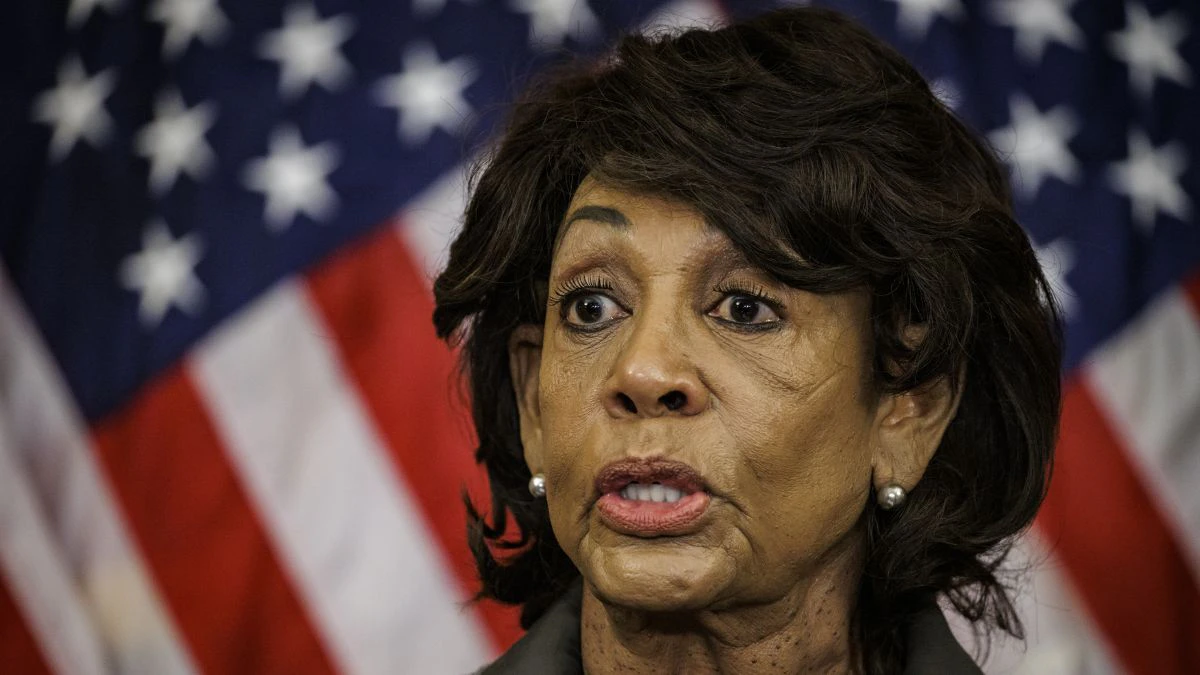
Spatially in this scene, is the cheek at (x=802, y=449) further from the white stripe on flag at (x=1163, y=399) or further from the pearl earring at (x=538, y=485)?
the white stripe on flag at (x=1163, y=399)

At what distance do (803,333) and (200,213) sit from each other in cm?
207

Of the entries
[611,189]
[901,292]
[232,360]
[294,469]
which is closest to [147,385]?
[232,360]

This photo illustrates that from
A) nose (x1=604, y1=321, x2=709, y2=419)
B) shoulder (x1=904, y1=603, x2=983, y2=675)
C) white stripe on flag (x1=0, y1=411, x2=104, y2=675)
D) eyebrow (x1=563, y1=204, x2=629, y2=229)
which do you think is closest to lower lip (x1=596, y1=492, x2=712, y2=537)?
nose (x1=604, y1=321, x2=709, y2=419)

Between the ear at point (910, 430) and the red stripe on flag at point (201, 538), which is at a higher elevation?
the red stripe on flag at point (201, 538)

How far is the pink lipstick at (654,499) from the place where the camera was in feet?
5.38

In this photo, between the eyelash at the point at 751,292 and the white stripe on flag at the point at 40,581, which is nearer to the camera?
the eyelash at the point at 751,292

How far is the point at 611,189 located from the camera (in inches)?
70.7

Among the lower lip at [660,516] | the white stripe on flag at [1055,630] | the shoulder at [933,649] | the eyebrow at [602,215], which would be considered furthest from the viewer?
the white stripe on flag at [1055,630]

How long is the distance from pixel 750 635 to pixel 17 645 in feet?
6.86

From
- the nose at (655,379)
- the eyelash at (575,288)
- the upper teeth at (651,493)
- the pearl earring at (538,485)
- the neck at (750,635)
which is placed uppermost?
the eyelash at (575,288)

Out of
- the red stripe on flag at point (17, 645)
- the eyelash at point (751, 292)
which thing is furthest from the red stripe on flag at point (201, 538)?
the eyelash at point (751, 292)

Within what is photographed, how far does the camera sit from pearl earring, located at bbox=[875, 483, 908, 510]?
1836 millimetres

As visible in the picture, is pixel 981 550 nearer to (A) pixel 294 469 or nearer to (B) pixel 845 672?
(B) pixel 845 672

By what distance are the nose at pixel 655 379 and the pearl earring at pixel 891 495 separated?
326mm
